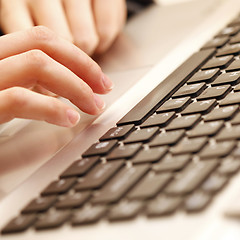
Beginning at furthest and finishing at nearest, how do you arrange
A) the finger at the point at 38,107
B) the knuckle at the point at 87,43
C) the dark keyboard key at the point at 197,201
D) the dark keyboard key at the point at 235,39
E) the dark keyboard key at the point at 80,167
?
the knuckle at the point at 87,43
the dark keyboard key at the point at 235,39
the finger at the point at 38,107
the dark keyboard key at the point at 80,167
the dark keyboard key at the point at 197,201

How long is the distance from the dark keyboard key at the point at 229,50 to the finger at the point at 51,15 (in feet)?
0.81

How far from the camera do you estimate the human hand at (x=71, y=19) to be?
30.2 inches

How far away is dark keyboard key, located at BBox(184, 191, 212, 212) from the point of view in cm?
31

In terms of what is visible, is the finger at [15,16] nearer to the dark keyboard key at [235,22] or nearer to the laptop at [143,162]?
the laptop at [143,162]

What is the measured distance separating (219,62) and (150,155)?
0.22 metres

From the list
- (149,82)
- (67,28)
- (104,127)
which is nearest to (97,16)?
(67,28)

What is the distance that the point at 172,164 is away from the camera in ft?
1.17

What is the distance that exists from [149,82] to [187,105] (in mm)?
158

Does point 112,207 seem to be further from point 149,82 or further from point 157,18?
point 157,18

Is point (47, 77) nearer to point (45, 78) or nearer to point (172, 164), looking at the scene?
point (45, 78)

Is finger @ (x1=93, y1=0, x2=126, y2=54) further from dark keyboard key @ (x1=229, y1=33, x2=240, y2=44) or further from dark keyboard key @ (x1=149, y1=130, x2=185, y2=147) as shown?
dark keyboard key @ (x1=149, y1=130, x2=185, y2=147)

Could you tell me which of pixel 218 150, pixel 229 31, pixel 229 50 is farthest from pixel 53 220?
pixel 229 31

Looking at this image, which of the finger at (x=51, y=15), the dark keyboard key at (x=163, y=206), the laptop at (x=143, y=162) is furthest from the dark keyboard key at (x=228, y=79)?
the finger at (x=51, y=15)

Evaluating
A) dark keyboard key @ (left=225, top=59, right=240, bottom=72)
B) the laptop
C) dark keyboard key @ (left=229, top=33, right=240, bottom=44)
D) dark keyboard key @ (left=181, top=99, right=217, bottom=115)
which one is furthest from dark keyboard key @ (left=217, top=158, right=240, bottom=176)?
dark keyboard key @ (left=229, top=33, right=240, bottom=44)
